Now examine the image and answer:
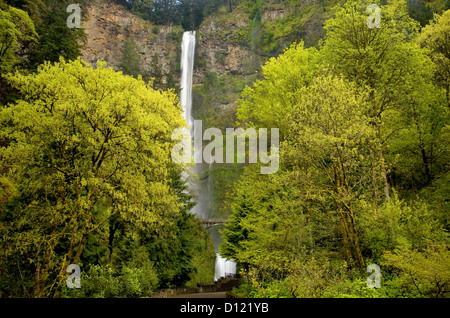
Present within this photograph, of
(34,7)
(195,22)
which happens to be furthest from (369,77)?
(195,22)

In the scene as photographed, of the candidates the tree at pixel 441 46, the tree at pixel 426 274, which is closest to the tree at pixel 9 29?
the tree at pixel 426 274

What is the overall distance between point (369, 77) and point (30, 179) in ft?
51.5

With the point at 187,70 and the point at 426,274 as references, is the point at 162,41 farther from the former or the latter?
the point at 426,274

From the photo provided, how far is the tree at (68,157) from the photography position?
11.5 meters

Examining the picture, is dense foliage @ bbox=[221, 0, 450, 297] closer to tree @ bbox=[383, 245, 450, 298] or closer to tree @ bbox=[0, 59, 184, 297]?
tree @ bbox=[383, 245, 450, 298]

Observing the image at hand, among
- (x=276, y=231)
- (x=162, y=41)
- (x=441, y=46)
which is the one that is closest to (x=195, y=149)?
(x=162, y=41)

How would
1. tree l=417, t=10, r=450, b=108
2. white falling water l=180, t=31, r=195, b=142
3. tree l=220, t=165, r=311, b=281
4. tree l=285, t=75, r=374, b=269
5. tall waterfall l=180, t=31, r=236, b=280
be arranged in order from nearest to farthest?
1. tree l=285, t=75, r=374, b=269
2. tree l=220, t=165, r=311, b=281
3. tree l=417, t=10, r=450, b=108
4. tall waterfall l=180, t=31, r=236, b=280
5. white falling water l=180, t=31, r=195, b=142

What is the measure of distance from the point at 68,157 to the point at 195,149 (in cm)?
4575

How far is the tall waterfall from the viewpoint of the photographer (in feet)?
128

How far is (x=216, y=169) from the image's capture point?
48.5m

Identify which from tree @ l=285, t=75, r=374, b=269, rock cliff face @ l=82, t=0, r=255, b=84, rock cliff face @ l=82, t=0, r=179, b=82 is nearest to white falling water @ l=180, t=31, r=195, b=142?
rock cliff face @ l=82, t=0, r=255, b=84

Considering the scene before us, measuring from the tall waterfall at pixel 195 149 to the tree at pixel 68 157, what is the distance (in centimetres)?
2140

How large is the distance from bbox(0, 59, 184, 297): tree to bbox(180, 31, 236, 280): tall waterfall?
843 inches

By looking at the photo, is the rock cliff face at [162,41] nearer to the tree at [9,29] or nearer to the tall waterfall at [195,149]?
the tall waterfall at [195,149]
